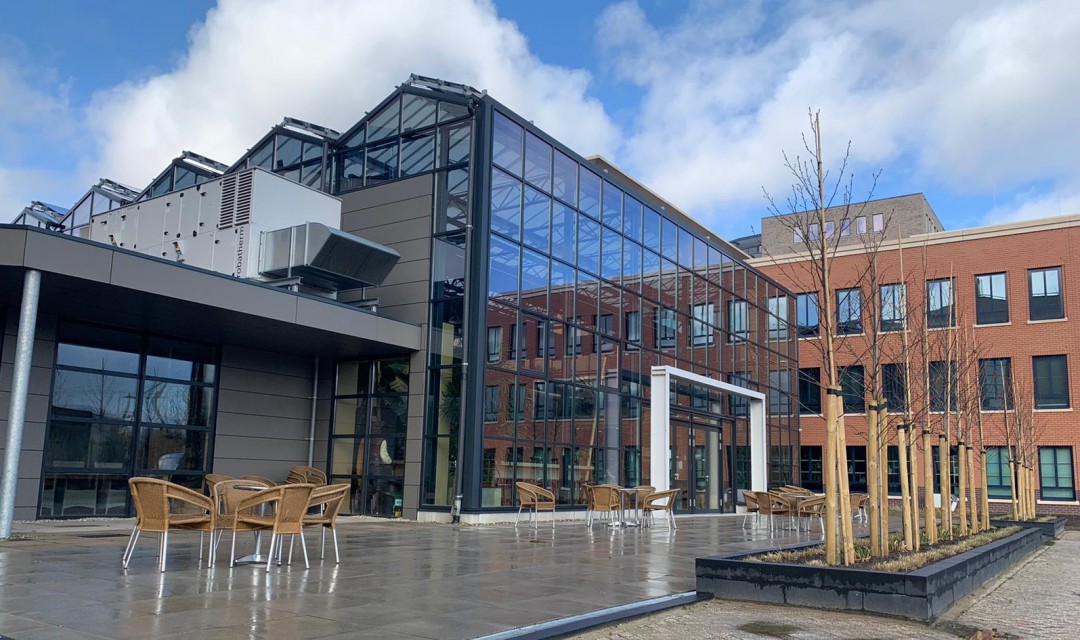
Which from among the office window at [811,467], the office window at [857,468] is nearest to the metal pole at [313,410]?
the office window at [811,467]

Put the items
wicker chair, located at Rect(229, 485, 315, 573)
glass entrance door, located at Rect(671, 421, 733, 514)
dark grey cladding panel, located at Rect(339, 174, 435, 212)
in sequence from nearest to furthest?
1. wicker chair, located at Rect(229, 485, 315, 573)
2. dark grey cladding panel, located at Rect(339, 174, 435, 212)
3. glass entrance door, located at Rect(671, 421, 733, 514)

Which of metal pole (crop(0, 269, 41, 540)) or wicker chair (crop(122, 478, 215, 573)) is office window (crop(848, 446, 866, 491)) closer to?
metal pole (crop(0, 269, 41, 540))

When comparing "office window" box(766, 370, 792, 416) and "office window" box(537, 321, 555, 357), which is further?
"office window" box(766, 370, 792, 416)

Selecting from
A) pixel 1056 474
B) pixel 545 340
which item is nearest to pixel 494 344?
pixel 545 340

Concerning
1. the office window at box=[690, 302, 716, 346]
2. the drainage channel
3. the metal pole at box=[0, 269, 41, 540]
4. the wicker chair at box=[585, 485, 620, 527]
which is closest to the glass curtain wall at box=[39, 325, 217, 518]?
the metal pole at box=[0, 269, 41, 540]

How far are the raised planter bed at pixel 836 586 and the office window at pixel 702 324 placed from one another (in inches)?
651

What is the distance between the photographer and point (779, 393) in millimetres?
29797

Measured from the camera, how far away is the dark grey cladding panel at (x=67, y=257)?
34.8ft

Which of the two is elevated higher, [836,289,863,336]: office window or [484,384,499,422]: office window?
[836,289,863,336]: office window

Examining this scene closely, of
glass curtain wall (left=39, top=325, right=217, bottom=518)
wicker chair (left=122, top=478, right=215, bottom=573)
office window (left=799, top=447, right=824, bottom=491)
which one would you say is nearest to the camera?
wicker chair (left=122, top=478, right=215, bottom=573)

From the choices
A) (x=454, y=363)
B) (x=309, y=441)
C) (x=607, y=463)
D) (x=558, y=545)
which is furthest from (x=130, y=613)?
(x=607, y=463)

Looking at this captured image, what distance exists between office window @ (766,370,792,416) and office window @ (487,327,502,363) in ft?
48.9

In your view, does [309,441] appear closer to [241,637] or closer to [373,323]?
[373,323]

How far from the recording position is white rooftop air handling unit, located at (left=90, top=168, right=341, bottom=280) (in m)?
14.9
